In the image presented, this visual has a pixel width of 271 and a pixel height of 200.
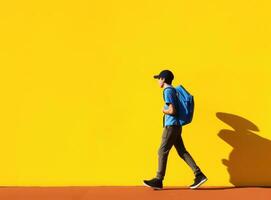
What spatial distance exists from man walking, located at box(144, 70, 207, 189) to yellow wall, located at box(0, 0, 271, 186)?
1.51 ft

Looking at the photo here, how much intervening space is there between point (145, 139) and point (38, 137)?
1.56m

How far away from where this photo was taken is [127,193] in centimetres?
832

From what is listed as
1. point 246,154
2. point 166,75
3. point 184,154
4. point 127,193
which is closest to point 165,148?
point 184,154

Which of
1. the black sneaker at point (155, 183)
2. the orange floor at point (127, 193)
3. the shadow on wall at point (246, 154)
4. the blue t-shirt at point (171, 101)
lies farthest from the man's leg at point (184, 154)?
the shadow on wall at point (246, 154)

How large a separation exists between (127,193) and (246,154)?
5.99 ft

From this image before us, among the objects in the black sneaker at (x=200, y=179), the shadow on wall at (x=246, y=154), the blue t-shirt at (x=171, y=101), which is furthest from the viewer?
the shadow on wall at (x=246, y=154)

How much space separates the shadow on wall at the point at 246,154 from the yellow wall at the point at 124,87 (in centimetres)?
1

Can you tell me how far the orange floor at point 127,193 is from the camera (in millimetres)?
8062

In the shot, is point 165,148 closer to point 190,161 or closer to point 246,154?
point 190,161

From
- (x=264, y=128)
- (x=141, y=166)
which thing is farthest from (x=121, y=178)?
(x=264, y=128)

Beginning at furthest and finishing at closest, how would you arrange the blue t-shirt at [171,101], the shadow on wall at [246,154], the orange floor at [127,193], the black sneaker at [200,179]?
the shadow on wall at [246,154]
the black sneaker at [200,179]
the blue t-shirt at [171,101]
the orange floor at [127,193]

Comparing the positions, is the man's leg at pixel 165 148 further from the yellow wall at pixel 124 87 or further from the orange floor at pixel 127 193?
the yellow wall at pixel 124 87

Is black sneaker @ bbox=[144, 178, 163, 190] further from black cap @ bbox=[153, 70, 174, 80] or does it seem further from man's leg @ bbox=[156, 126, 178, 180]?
black cap @ bbox=[153, 70, 174, 80]

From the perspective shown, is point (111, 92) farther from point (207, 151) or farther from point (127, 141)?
point (207, 151)
